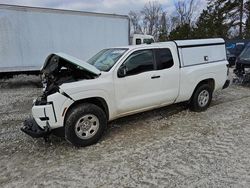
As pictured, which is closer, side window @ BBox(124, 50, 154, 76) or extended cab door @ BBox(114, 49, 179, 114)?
extended cab door @ BBox(114, 49, 179, 114)

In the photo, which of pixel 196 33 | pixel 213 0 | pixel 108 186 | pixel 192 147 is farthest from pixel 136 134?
pixel 213 0

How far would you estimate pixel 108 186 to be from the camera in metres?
3.71

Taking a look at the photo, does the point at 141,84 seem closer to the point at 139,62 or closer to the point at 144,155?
the point at 139,62

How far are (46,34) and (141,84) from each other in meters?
7.96

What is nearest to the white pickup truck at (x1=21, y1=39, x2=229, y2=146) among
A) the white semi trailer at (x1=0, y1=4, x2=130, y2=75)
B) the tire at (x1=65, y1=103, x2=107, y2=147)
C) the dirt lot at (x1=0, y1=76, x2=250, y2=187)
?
the tire at (x1=65, y1=103, x2=107, y2=147)

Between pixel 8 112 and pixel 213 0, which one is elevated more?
pixel 213 0

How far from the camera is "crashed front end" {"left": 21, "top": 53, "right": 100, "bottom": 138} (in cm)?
464

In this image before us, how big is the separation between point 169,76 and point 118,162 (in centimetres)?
258

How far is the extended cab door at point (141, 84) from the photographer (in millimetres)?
5445

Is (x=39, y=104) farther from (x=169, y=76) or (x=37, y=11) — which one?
(x=37, y=11)

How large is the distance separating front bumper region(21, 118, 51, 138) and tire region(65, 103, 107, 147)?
1.16ft

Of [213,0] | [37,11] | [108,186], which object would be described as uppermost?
[213,0]

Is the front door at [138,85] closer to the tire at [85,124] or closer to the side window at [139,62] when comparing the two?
the side window at [139,62]

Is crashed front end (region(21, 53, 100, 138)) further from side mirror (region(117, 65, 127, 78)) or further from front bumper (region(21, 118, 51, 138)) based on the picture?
side mirror (region(117, 65, 127, 78))
